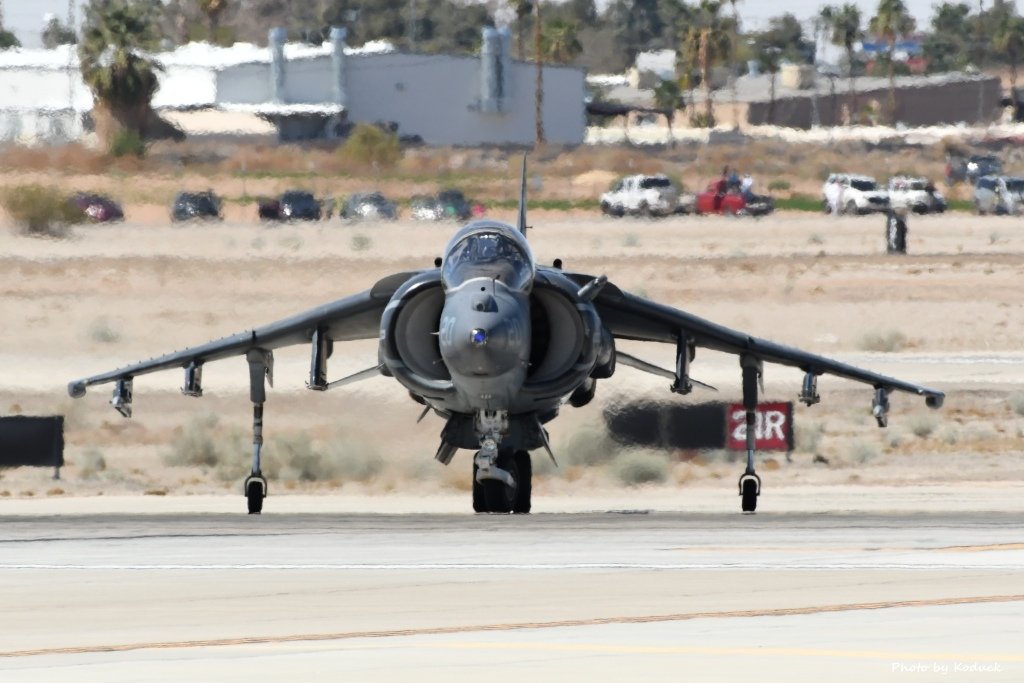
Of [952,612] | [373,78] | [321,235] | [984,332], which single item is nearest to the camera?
[952,612]

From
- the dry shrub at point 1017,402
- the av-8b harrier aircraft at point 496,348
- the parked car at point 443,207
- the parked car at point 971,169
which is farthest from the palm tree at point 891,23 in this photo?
the av-8b harrier aircraft at point 496,348

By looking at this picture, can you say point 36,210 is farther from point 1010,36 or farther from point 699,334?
point 1010,36

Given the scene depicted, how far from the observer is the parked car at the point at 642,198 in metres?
84.5

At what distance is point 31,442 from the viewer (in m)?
31.7

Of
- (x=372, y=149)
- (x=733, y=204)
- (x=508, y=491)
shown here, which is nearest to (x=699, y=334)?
(x=508, y=491)

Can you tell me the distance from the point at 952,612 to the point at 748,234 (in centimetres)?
6053

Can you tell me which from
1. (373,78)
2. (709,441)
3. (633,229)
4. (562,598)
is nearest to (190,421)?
(709,441)

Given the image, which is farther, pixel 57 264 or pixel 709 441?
pixel 57 264

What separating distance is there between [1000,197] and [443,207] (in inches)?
951

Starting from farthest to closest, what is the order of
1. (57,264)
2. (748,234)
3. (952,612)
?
(748,234), (57,264), (952,612)

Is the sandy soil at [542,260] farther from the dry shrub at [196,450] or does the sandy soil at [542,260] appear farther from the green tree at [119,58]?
the green tree at [119,58]

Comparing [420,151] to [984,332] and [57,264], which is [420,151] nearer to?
[57,264]

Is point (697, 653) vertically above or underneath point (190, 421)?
above

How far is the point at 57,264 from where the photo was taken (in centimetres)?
5953
